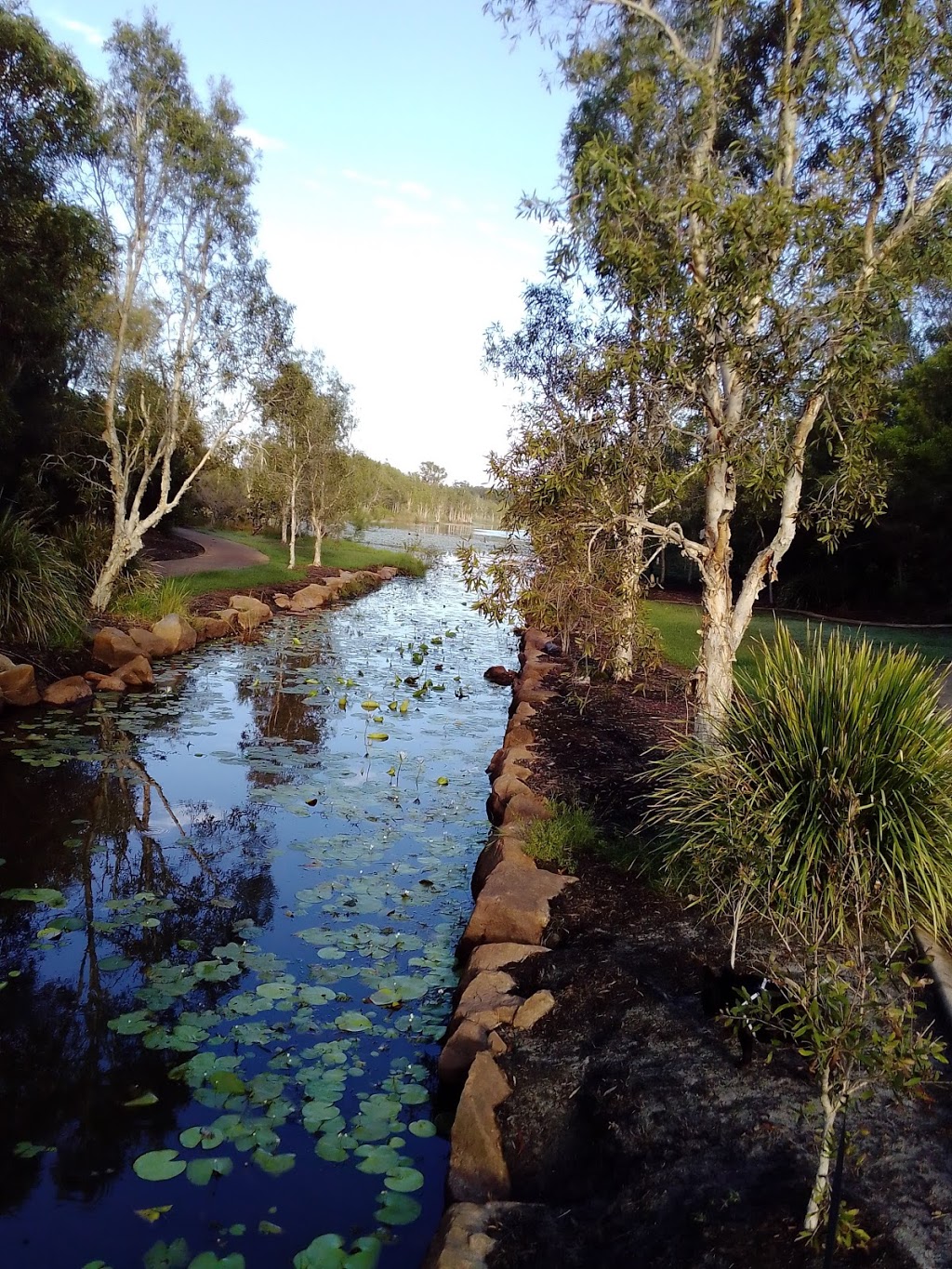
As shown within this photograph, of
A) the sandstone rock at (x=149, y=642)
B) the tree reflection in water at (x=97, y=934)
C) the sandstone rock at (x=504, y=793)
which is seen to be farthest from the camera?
the sandstone rock at (x=149, y=642)

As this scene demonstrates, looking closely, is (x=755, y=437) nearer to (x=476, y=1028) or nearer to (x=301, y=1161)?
(x=476, y=1028)

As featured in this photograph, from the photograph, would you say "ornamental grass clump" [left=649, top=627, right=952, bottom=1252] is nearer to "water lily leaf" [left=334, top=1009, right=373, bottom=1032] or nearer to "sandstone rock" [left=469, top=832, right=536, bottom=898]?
"sandstone rock" [left=469, top=832, right=536, bottom=898]

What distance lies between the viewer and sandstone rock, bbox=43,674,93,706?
10492mm

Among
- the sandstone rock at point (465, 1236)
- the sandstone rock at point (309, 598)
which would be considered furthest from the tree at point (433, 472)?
the sandstone rock at point (465, 1236)

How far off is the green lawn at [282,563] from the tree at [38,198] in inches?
240

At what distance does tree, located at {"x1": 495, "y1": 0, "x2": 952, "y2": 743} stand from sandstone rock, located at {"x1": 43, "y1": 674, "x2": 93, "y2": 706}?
7837mm

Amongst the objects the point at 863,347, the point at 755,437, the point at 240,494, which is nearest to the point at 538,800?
the point at 755,437

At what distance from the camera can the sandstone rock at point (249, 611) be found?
17.7 m

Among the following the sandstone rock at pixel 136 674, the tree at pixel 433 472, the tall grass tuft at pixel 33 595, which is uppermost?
the tree at pixel 433 472

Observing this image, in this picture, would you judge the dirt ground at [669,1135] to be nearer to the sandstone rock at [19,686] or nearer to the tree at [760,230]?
the tree at [760,230]

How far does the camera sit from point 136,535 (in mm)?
14875

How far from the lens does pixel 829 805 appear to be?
4.44m

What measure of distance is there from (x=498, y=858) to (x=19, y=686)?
728 cm

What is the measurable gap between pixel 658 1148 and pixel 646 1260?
1.86 ft
